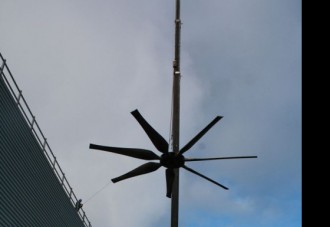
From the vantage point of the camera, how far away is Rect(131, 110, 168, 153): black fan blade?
44.9 ft

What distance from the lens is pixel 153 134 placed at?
47.0ft

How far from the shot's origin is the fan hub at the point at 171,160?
587 inches

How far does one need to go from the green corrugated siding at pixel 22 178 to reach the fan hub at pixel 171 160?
560cm

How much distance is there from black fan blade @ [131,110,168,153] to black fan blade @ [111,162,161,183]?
1.76ft

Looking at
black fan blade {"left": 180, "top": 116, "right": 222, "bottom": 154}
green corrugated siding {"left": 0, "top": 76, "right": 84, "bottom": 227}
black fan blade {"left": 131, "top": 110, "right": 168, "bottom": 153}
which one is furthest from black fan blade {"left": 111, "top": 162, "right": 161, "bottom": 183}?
green corrugated siding {"left": 0, "top": 76, "right": 84, "bottom": 227}

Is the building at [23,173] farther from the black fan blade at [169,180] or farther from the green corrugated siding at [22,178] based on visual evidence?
the black fan blade at [169,180]

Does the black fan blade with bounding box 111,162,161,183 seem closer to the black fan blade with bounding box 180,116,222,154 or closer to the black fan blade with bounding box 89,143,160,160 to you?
the black fan blade with bounding box 89,143,160,160

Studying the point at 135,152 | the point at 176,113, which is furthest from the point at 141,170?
the point at 176,113

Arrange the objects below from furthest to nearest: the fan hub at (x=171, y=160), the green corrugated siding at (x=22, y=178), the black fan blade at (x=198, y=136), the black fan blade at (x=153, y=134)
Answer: the green corrugated siding at (x=22, y=178), the fan hub at (x=171, y=160), the black fan blade at (x=198, y=136), the black fan blade at (x=153, y=134)

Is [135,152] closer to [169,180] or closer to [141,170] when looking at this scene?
[141,170]

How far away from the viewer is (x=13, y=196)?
16.9 m

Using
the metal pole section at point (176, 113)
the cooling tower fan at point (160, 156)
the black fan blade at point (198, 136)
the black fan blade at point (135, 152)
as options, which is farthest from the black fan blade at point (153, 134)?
the metal pole section at point (176, 113)
